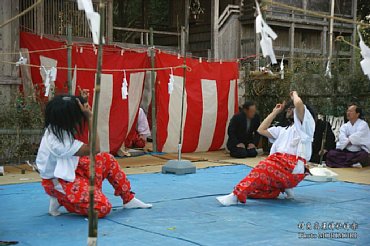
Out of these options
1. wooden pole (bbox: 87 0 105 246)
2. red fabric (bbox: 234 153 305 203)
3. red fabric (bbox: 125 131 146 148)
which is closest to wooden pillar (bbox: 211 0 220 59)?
red fabric (bbox: 125 131 146 148)

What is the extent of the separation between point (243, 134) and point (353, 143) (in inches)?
80.0

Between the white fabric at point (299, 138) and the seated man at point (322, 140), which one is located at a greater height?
the white fabric at point (299, 138)

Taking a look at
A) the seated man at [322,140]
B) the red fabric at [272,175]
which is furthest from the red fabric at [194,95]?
the red fabric at [272,175]

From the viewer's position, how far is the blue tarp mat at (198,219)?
3.98 meters

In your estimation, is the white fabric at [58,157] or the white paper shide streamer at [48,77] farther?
the white paper shide streamer at [48,77]

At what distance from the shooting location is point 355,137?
8.64 metres

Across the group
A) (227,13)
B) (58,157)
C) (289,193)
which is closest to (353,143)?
(289,193)

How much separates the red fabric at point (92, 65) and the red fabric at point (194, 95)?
0.47 metres

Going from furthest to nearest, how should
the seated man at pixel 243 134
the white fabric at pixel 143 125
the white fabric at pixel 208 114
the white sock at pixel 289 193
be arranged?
the white fabric at pixel 208 114
the white fabric at pixel 143 125
the seated man at pixel 243 134
the white sock at pixel 289 193

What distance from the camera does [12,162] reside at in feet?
27.2

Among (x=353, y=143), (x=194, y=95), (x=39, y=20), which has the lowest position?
(x=353, y=143)

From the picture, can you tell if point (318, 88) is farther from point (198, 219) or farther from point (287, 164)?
point (198, 219)

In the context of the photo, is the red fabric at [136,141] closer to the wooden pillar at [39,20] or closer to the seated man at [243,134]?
the seated man at [243,134]

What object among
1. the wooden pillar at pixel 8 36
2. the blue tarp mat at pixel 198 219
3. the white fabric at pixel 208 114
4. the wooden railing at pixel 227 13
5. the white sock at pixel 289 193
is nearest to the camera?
the blue tarp mat at pixel 198 219
